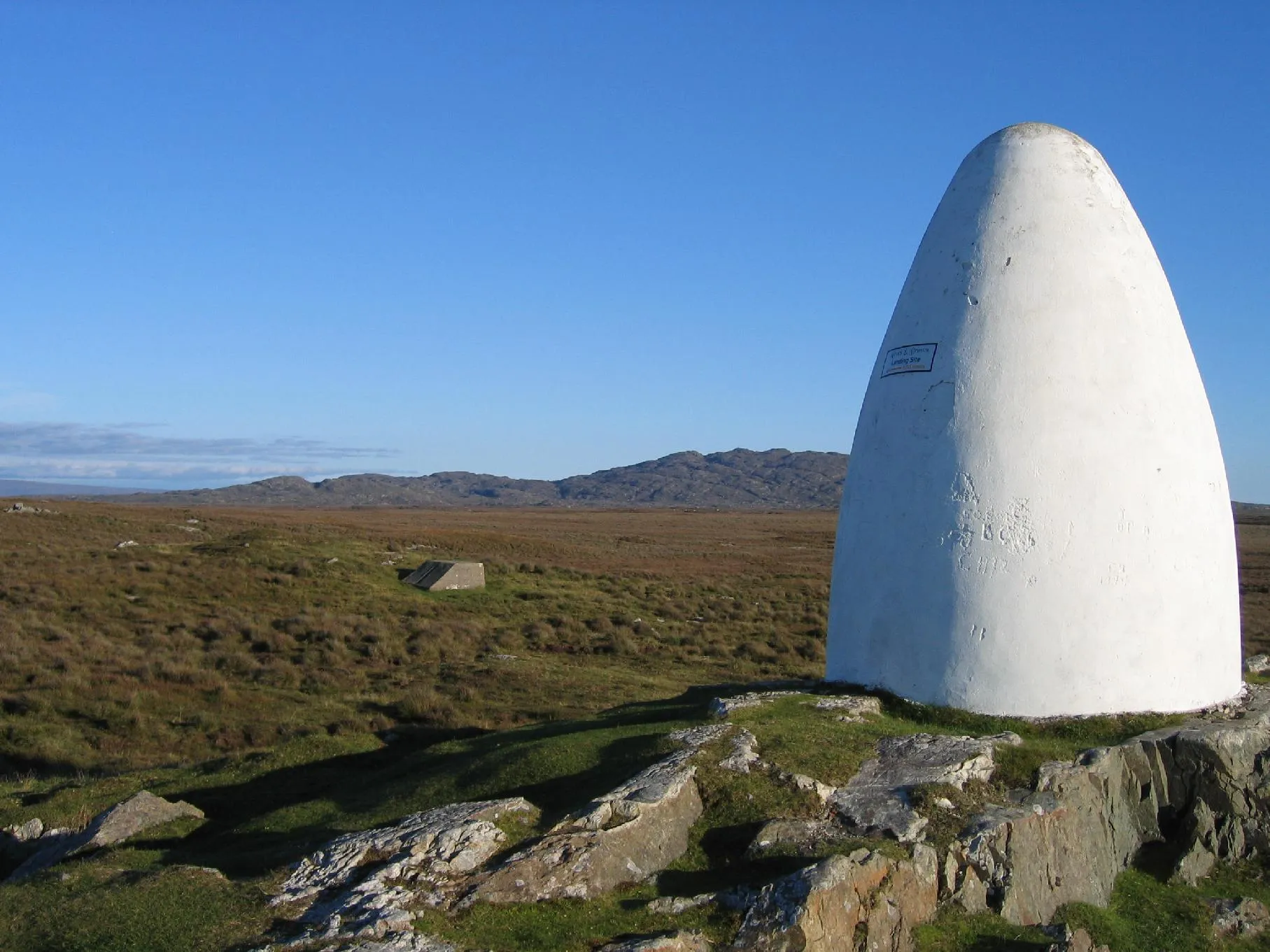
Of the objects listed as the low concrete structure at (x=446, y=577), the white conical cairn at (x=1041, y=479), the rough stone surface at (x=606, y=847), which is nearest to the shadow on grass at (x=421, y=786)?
the rough stone surface at (x=606, y=847)

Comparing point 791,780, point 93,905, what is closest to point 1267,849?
point 791,780

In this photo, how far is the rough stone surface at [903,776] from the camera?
22.6 ft

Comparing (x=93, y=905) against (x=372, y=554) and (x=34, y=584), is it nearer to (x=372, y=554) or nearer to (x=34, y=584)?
(x=34, y=584)

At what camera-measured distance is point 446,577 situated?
95.9ft

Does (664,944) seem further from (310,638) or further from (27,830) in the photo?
(310,638)

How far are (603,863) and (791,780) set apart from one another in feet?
5.43

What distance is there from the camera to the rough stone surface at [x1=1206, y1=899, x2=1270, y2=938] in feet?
23.8

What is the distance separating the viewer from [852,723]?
869 centimetres

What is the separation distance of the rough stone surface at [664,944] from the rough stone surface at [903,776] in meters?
1.63

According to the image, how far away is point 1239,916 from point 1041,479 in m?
3.56

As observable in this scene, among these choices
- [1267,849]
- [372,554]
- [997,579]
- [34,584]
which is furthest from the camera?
[372,554]

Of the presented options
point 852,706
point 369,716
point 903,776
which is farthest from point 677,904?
point 369,716

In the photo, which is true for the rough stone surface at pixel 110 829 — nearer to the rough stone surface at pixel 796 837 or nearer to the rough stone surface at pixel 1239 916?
the rough stone surface at pixel 796 837

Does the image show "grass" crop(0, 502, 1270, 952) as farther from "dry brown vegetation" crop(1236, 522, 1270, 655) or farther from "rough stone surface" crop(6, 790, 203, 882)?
"dry brown vegetation" crop(1236, 522, 1270, 655)
